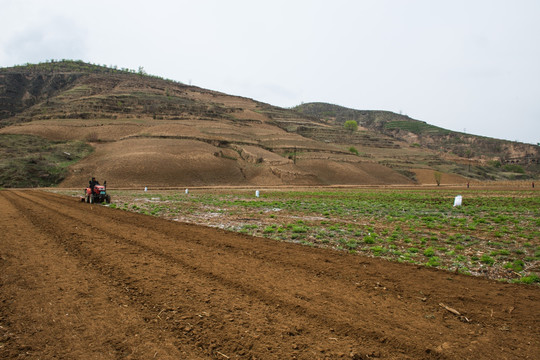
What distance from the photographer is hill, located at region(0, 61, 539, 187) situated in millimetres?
64938

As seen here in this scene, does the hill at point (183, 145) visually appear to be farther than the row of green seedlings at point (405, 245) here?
Yes

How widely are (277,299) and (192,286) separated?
6.79 ft

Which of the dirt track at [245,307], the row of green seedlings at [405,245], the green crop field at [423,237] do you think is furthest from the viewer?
the row of green seedlings at [405,245]

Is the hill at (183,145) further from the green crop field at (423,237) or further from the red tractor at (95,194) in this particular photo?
the green crop field at (423,237)

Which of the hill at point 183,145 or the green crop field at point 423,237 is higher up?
the hill at point 183,145

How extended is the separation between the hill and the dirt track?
54.5 m

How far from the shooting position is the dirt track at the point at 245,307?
178 inches

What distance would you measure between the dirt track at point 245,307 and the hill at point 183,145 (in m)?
54.5

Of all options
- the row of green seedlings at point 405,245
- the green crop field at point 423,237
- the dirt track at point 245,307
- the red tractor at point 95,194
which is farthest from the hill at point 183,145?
the dirt track at point 245,307

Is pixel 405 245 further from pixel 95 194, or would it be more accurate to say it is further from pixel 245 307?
pixel 95 194

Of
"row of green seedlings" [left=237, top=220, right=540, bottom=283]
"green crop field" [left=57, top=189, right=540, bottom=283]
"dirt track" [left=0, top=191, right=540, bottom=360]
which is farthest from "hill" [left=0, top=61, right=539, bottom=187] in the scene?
"dirt track" [left=0, top=191, right=540, bottom=360]

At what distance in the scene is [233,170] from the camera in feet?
235

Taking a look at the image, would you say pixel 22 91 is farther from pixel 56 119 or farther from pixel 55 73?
pixel 56 119

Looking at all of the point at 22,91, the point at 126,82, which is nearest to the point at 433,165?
the point at 126,82
